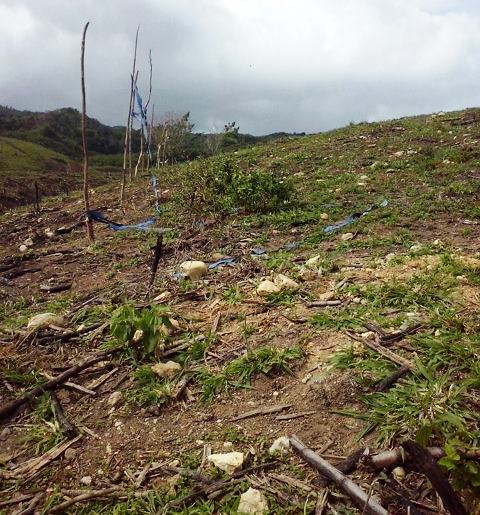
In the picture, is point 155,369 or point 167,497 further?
point 155,369

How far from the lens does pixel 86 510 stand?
1.98m

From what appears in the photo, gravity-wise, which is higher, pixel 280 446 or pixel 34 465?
pixel 280 446

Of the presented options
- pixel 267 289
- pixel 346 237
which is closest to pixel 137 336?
pixel 267 289

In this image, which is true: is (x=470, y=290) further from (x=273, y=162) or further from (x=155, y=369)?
(x=273, y=162)

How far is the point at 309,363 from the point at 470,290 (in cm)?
136

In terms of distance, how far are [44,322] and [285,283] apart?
1.90 meters

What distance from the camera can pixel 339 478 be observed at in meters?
1.88

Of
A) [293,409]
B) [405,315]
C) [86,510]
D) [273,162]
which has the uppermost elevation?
[273,162]

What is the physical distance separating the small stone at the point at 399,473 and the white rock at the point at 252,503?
529 mm

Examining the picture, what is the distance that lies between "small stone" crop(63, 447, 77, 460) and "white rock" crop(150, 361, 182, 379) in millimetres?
649

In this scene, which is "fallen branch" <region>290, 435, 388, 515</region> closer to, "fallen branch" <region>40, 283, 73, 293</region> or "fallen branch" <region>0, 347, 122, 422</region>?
"fallen branch" <region>0, 347, 122, 422</region>

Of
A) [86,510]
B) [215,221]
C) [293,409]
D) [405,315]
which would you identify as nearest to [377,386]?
[293,409]

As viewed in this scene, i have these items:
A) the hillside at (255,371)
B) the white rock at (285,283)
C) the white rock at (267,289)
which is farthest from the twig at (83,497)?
the white rock at (285,283)

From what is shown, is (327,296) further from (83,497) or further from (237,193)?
(237,193)
